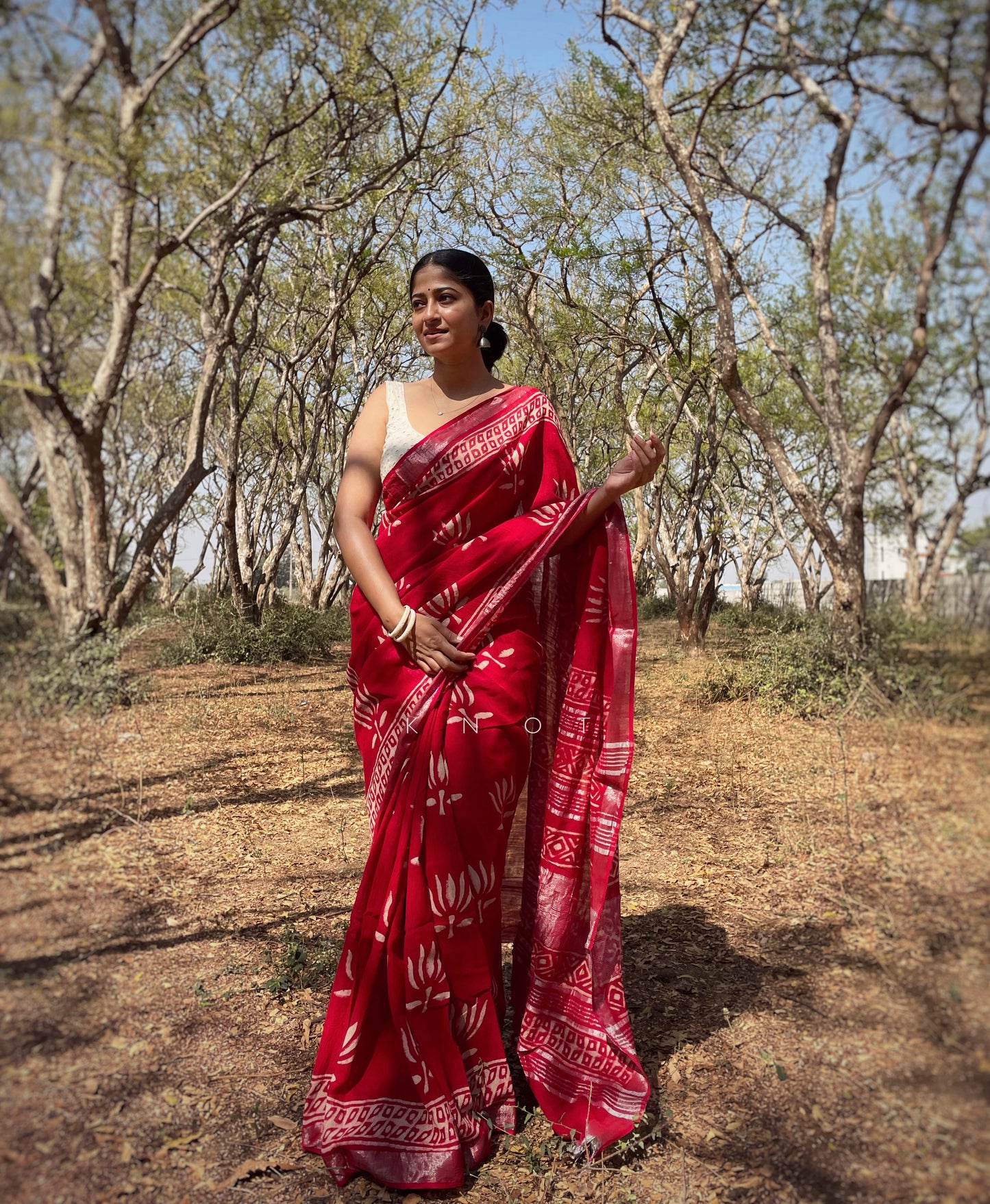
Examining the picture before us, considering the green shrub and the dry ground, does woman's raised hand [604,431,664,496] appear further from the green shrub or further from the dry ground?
the green shrub

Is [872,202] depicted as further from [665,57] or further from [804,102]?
[665,57]

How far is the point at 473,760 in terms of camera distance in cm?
210

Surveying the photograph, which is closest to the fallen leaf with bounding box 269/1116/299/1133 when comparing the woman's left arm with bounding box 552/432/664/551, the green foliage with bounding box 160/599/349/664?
the woman's left arm with bounding box 552/432/664/551

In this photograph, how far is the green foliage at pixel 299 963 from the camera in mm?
2682

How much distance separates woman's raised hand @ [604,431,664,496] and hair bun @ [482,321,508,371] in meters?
0.50

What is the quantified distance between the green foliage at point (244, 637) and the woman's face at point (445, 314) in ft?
22.7

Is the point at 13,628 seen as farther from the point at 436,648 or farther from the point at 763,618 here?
the point at 763,618

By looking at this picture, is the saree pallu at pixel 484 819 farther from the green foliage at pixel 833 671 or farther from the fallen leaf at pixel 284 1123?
the green foliage at pixel 833 671

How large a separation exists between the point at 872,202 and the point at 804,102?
1.06 meters

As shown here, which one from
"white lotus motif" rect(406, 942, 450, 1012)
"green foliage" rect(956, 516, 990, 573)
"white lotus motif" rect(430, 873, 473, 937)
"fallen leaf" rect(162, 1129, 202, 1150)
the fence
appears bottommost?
"fallen leaf" rect(162, 1129, 202, 1150)

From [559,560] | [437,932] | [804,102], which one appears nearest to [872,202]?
[804,102]

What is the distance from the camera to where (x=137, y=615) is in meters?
8.37

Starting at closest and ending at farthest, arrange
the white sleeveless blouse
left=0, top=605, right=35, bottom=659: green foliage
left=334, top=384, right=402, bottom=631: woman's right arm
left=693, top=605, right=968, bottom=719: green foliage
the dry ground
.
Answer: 1. the dry ground
2. left=0, top=605, right=35, bottom=659: green foliage
3. left=693, top=605, right=968, bottom=719: green foliage
4. left=334, top=384, right=402, bottom=631: woman's right arm
5. the white sleeveless blouse

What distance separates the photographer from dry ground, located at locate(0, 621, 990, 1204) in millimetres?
1229
